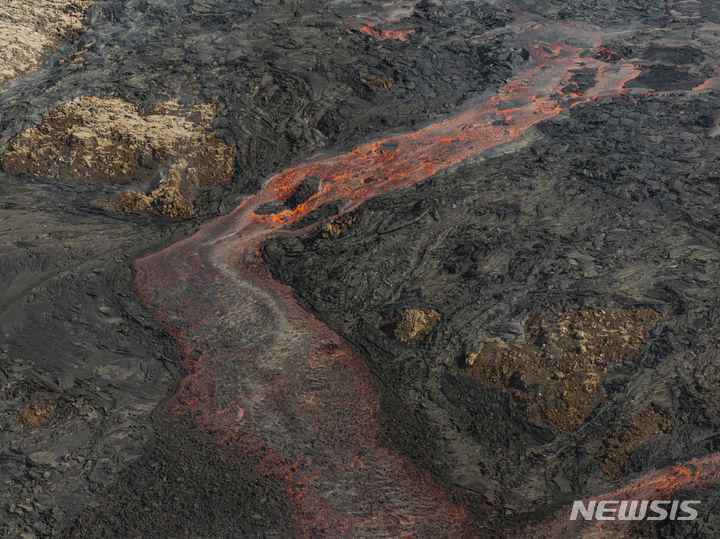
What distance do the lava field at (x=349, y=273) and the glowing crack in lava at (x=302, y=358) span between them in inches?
2.2

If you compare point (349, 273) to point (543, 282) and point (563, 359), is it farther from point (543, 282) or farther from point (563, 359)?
point (563, 359)

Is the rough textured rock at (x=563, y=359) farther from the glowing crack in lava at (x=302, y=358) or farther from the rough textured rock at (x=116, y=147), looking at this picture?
the rough textured rock at (x=116, y=147)

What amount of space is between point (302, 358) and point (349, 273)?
2.27 m

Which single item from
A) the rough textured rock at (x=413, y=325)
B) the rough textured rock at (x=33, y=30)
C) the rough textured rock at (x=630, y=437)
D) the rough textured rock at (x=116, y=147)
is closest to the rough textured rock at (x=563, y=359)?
the rough textured rock at (x=630, y=437)

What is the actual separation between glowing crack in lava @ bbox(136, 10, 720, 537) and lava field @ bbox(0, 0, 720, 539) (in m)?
0.05

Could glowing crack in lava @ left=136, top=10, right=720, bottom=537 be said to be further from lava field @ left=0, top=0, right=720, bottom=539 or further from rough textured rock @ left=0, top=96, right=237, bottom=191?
rough textured rock @ left=0, top=96, right=237, bottom=191

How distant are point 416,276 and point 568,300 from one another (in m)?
3.03

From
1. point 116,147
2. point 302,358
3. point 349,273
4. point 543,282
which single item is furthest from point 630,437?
point 116,147

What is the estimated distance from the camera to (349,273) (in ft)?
39.4

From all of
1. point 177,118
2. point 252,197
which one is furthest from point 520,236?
point 177,118

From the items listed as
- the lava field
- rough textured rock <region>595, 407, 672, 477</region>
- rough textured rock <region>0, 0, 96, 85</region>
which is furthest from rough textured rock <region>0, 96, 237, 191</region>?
rough textured rock <region>595, 407, 672, 477</region>

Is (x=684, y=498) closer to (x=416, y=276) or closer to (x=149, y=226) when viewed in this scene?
(x=416, y=276)

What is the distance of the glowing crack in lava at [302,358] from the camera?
865 centimetres

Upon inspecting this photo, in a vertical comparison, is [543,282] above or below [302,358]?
above
